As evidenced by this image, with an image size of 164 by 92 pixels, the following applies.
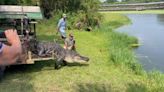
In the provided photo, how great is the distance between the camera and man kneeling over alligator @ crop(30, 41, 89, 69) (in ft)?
39.7

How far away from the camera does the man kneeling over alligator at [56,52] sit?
1211cm

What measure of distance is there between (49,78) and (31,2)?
18.6m

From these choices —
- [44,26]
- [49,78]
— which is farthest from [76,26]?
[49,78]

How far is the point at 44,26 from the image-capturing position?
29.0 metres

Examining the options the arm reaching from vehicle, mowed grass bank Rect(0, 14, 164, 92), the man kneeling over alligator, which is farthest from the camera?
the man kneeling over alligator

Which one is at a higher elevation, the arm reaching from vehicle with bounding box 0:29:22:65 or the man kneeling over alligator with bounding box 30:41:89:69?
the arm reaching from vehicle with bounding box 0:29:22:65

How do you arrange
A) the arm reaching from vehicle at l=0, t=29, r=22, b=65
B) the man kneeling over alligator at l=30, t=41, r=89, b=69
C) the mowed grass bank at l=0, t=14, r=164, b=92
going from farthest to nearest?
the man kneeling over alligator at l=30, t=41, r=89, b=69
the mowed grass bank at l=0, t=14, r=164, b=92
the arm reaching from vehicle at l=0, t=29, r=22, b=65

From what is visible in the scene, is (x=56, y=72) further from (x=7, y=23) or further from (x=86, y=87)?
(x=7, y=23)

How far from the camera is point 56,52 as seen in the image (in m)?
12.5

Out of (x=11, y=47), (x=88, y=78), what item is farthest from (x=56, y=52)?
(x=11, y=47)

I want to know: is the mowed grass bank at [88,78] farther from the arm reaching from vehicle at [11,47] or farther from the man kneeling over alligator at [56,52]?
the arm reaching from vehicle at [11,47]

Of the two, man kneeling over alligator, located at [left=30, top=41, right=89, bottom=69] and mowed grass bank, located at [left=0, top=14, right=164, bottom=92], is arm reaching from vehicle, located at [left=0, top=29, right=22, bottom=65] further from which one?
man kneeling over alligator, located at [left=30, top=41, right=89, bottom=69]

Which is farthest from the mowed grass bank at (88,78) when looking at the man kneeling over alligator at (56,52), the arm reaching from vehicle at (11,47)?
the arm reaching from vehicle at (11,47)

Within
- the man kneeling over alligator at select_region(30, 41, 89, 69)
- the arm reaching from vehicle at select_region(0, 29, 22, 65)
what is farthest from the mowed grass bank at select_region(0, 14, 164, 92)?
the arm reaching from vehicle at select_region(0, 29, 22, 65)
